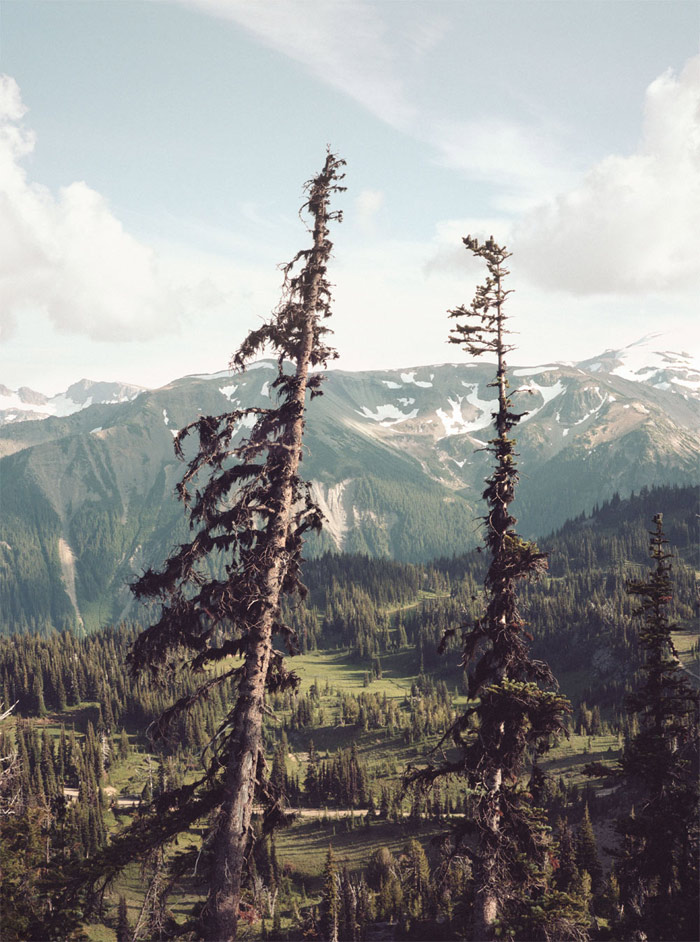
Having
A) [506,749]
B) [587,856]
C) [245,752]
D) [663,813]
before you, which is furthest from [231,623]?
[587,856]

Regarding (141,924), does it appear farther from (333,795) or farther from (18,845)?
(333,795)

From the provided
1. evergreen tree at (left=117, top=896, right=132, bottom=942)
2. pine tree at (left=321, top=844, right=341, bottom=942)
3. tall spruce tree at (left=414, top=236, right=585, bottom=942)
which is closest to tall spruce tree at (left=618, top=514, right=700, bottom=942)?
tall spruce tree at (left=414, top=236, right=585, bottom=942)

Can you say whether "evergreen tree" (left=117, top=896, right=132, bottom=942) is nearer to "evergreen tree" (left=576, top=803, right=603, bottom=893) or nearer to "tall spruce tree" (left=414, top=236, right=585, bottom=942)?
"evergreen tree" (left=576, top=803, right=603, bottom=893)

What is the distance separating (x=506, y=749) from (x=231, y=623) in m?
9.83

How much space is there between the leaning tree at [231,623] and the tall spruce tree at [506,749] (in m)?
6.49

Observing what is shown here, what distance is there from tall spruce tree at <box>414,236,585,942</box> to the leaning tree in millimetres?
6487

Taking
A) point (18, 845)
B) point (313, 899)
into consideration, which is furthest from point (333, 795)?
point (18, 845)

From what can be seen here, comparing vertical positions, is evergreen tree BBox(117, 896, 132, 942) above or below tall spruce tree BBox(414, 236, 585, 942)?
below

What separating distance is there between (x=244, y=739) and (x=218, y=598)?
13.1ft

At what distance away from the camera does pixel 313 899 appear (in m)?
147

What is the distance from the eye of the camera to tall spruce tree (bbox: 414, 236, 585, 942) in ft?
70.0

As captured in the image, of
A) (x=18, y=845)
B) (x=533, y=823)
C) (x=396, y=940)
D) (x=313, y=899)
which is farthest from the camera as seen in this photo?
(x=313, y=899)

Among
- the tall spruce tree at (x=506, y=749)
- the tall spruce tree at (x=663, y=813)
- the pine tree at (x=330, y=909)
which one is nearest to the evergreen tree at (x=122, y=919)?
the pine tree at (x=330, y=909)

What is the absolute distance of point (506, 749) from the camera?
2212 cm
